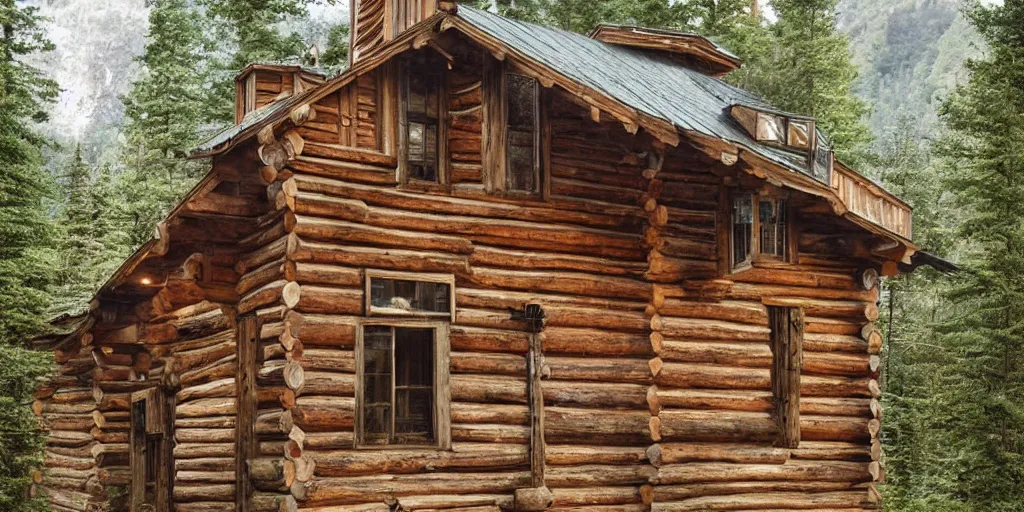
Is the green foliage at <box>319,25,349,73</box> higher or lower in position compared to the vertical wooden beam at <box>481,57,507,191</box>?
higher

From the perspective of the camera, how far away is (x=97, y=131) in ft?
442

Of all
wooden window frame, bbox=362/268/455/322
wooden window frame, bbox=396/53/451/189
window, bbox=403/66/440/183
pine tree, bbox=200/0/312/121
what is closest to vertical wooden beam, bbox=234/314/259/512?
wooden window frame, bbox=362/268/455/322

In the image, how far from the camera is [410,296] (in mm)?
15969

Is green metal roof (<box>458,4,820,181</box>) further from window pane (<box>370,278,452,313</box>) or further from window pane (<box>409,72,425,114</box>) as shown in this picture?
window pane (<box>370,278,452,313</box>)

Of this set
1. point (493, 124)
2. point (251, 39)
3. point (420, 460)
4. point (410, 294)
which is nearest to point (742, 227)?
point (493, 124)

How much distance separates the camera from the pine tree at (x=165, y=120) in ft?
127

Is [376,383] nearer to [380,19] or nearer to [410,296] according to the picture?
[410,296]

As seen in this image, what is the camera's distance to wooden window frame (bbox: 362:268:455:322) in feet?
51.0

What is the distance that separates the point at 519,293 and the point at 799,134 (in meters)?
4.98

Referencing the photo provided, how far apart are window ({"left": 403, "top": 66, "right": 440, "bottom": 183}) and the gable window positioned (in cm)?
436

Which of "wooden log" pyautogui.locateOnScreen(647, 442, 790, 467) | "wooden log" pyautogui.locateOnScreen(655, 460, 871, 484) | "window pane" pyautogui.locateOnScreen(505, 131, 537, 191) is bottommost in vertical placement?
"wooden log" pyautogui.locateOnScreen(655, 460, 871, 484)

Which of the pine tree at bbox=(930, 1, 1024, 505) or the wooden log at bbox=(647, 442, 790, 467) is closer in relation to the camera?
the wooden log at bbox=(647, 442, 790, 467)

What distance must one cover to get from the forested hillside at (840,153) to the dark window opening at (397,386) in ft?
25.3

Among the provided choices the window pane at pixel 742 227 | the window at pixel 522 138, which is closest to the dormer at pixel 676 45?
the window at pixel 522 138
